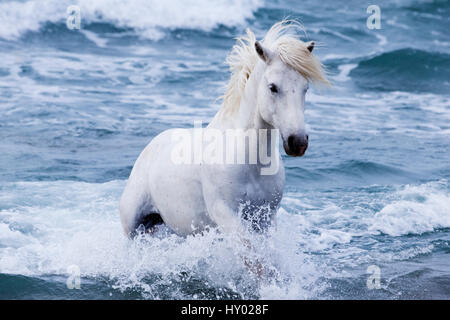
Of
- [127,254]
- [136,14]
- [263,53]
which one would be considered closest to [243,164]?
[263,53]

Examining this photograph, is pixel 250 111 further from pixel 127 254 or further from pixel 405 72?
pixel 405 72

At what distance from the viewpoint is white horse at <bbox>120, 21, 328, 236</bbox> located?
414cm

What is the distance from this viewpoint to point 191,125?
11.0 metres

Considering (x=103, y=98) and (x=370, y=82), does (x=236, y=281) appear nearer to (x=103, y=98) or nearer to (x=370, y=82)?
(x=103, y=98)

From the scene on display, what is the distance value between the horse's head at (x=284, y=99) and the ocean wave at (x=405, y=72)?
1071 cm

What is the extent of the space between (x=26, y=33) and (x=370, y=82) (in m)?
8.68

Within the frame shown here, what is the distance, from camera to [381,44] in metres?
18.2

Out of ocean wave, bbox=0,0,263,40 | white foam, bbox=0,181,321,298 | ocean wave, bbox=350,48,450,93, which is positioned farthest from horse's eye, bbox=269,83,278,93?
ocean wave, bbox=0,0,263,40

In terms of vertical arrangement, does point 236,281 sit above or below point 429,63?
below

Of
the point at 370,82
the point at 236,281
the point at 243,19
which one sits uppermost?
the point at 243,19

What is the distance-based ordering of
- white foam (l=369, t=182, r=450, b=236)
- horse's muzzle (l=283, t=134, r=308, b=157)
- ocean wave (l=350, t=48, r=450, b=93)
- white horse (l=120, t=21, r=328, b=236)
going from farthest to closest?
ocean wave (l=350, t=48, r=450, b=93) → white foam (l=369, t=182, r=450, b=236) → white horse (l=120, t=21, r=328, b=236) → horse's muzzle (l=283, t=134, r=308, b=157)

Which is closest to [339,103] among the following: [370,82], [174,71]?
[370,82]

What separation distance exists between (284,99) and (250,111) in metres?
0.43

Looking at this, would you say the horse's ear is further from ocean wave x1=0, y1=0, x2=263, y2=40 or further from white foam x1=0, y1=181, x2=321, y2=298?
ocean wave x1=0, y1=0, x2=263, y2=40
